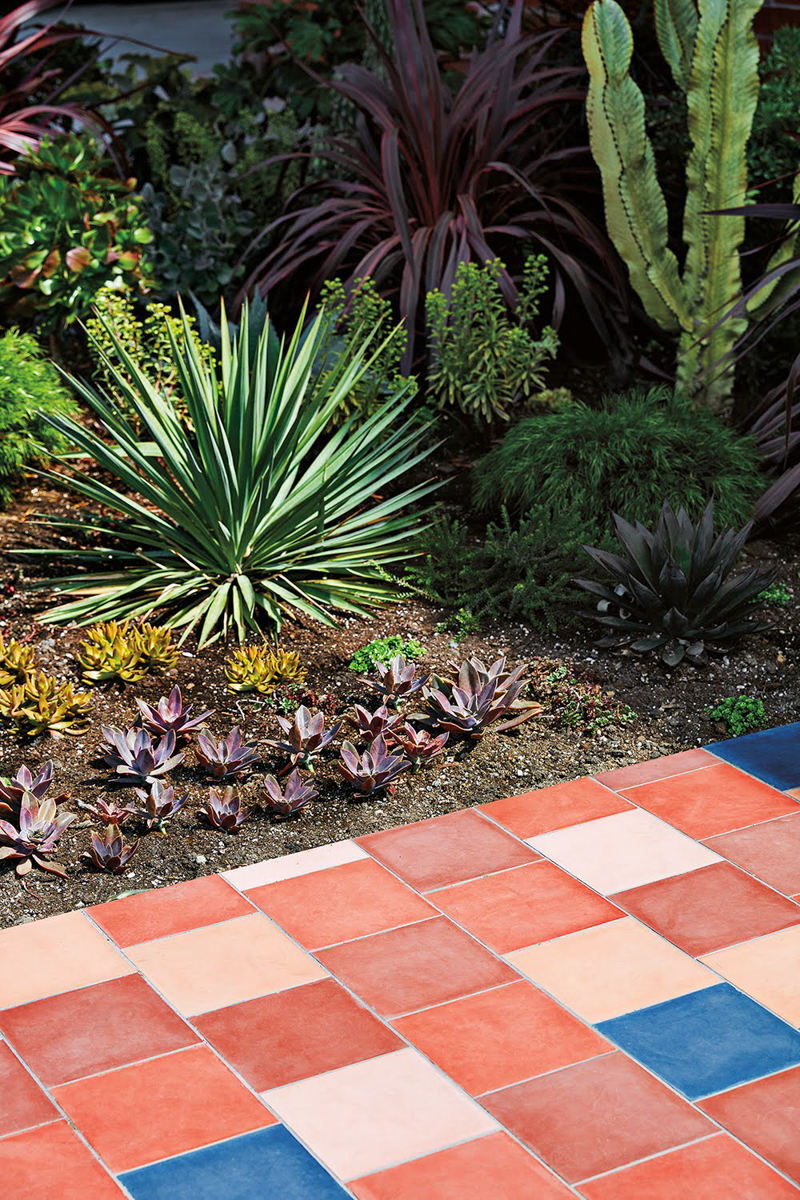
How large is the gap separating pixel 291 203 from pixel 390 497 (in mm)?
1714

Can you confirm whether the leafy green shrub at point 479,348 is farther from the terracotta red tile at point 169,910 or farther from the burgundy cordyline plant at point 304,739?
the terracotta red tile at point 169,910

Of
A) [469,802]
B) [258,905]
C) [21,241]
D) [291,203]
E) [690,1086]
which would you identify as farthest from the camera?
[291,203]

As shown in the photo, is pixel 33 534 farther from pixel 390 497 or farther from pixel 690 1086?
pixel 690 1086

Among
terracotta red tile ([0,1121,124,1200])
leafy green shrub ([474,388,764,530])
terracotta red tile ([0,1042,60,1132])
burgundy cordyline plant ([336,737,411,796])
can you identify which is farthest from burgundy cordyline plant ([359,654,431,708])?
terracotta red tile ([0,1121,124,1200])

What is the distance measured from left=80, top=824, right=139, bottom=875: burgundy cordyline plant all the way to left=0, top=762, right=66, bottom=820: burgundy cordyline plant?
0.56 feet

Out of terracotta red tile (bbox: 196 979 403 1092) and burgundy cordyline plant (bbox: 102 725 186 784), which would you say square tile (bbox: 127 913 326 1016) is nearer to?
terracotta red tile (bbox: 196 979 403 1092)

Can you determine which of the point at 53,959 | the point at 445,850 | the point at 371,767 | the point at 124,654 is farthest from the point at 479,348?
the point at 53,959

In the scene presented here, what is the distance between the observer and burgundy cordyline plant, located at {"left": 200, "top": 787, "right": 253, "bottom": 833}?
2969 mm

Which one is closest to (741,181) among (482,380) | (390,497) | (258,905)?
(482,380)

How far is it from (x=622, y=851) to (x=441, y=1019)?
2.29ft

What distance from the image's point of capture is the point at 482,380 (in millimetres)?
4652

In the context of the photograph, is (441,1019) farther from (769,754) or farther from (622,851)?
(769,754)

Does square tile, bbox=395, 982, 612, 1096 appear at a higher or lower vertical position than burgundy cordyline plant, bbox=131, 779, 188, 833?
lower

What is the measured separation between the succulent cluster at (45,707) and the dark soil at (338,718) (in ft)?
0.13
